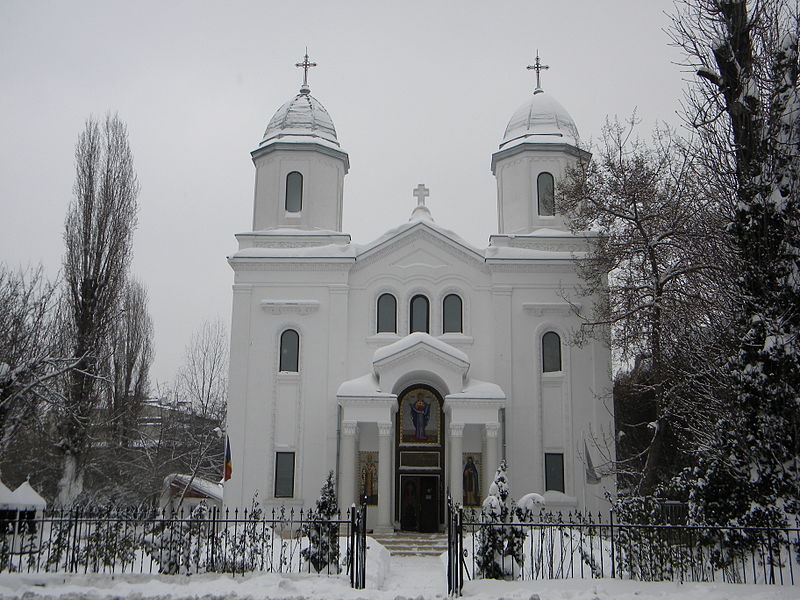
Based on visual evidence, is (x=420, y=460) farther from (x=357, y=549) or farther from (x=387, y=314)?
(x=357, y=549)

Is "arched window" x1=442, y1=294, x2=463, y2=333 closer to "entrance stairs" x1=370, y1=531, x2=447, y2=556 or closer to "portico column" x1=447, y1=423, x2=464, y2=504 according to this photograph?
"portico column" x1=447, y1=423, x2=464, y2=504

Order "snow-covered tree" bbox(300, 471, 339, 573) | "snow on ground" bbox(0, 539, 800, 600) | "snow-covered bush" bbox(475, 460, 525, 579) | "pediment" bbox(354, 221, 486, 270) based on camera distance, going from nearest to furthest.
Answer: "snow on ground" bbox(0, 539, 800, 600) → "snow-covered bush" bbox(475, 460, 525, 579) → "snow-covered tree" bbox(300, 471, 339, 573) → "pediment" bbox(354, 221, 486, 270)

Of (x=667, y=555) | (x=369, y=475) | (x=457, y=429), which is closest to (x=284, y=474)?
(x=369, y=475)

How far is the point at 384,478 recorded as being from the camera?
22516mm

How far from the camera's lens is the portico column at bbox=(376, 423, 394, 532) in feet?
73.1

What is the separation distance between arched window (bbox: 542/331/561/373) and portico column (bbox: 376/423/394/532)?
5376 millimetres

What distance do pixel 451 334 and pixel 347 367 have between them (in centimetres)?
328

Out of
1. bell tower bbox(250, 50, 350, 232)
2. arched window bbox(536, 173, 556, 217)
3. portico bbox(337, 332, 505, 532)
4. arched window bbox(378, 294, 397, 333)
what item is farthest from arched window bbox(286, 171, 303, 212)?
arched window bbox(536, 173, 556, 217)

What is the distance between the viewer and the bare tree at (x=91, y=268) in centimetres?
2422

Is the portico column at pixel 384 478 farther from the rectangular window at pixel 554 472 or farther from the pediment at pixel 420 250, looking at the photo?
the pediment at pixel 420 250

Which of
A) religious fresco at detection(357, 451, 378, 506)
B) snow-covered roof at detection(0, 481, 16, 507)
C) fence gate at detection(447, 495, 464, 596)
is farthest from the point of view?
religious fresco at detection(357, 451, 378, 506)

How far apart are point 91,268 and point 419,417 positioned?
1083 centimetres

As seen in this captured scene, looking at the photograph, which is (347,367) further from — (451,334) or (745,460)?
(745,460)

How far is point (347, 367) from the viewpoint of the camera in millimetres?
24953
